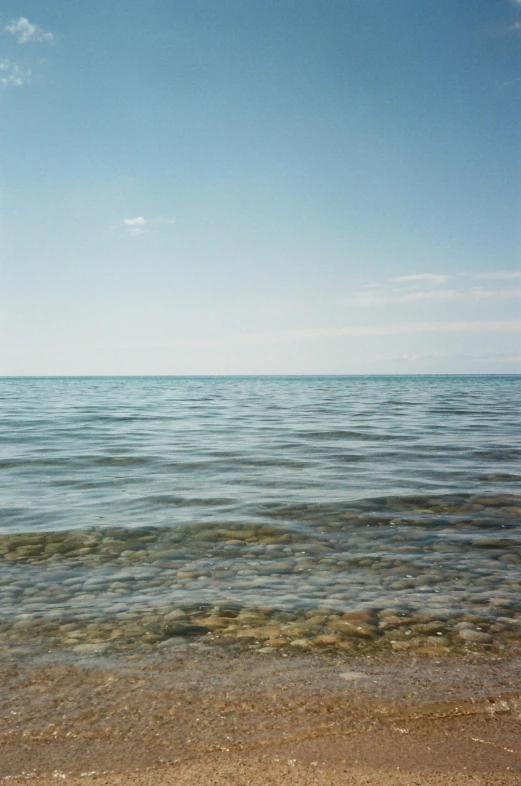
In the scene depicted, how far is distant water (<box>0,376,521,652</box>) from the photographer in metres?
5.36

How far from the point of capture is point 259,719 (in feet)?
10.5

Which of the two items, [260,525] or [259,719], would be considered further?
[260,525]

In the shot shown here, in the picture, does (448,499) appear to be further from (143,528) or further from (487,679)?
(487,679)

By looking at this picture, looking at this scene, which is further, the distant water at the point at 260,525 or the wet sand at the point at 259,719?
the distant water at the point at 260,525

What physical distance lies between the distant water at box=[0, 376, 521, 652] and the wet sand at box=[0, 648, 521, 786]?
1076 millimetres

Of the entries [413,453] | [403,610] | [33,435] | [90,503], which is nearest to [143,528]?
[90,503]

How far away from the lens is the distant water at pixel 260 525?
17.6ft

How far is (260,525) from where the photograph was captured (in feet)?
25.0

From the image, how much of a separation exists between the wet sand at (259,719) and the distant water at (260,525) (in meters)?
1.08

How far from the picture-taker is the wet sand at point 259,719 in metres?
2.73

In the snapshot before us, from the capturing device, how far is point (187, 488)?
1002 centimetres

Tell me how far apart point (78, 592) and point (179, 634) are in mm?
1402

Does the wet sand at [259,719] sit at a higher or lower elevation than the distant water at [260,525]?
higher

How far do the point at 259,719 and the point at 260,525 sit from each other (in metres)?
4.43
